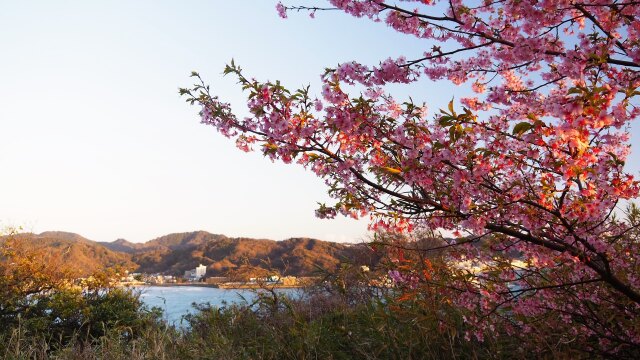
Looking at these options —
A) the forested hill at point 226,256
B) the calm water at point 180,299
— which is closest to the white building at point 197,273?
the forested hill at point 226,256

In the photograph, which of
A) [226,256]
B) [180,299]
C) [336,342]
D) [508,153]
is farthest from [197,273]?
[508,153]

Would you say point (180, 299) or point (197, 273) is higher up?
point (197, 273)

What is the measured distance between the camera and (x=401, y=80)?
347cm

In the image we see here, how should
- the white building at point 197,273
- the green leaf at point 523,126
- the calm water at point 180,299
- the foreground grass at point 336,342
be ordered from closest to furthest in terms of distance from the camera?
the green leaf at point 523,126 < the foreground grass at point 336,342 < the calm water at point 180,299 < the white building at point 197,273

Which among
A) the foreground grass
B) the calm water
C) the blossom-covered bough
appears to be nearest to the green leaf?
the blossom-covered bough

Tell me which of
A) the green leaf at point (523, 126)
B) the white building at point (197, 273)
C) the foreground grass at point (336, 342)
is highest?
the green leaf at point (523, 126)

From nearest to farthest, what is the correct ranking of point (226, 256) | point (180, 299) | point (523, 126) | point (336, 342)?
point (523, 126) < point (336, 342) < point (180, 299) < point (226, 256)

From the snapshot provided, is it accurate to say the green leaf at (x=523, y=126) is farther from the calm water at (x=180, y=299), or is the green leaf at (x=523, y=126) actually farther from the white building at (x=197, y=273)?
the white building at (x=197, y=273)

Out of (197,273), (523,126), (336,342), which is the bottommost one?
(336,342)

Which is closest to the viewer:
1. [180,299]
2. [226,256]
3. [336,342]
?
[336,342]

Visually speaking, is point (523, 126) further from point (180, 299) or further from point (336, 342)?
point (180, 299)

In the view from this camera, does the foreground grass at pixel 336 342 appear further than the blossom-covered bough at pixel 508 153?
Yes

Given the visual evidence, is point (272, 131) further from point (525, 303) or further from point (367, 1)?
point (525, 303)

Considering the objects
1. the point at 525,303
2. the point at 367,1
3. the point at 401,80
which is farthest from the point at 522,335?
the point at 367,1
